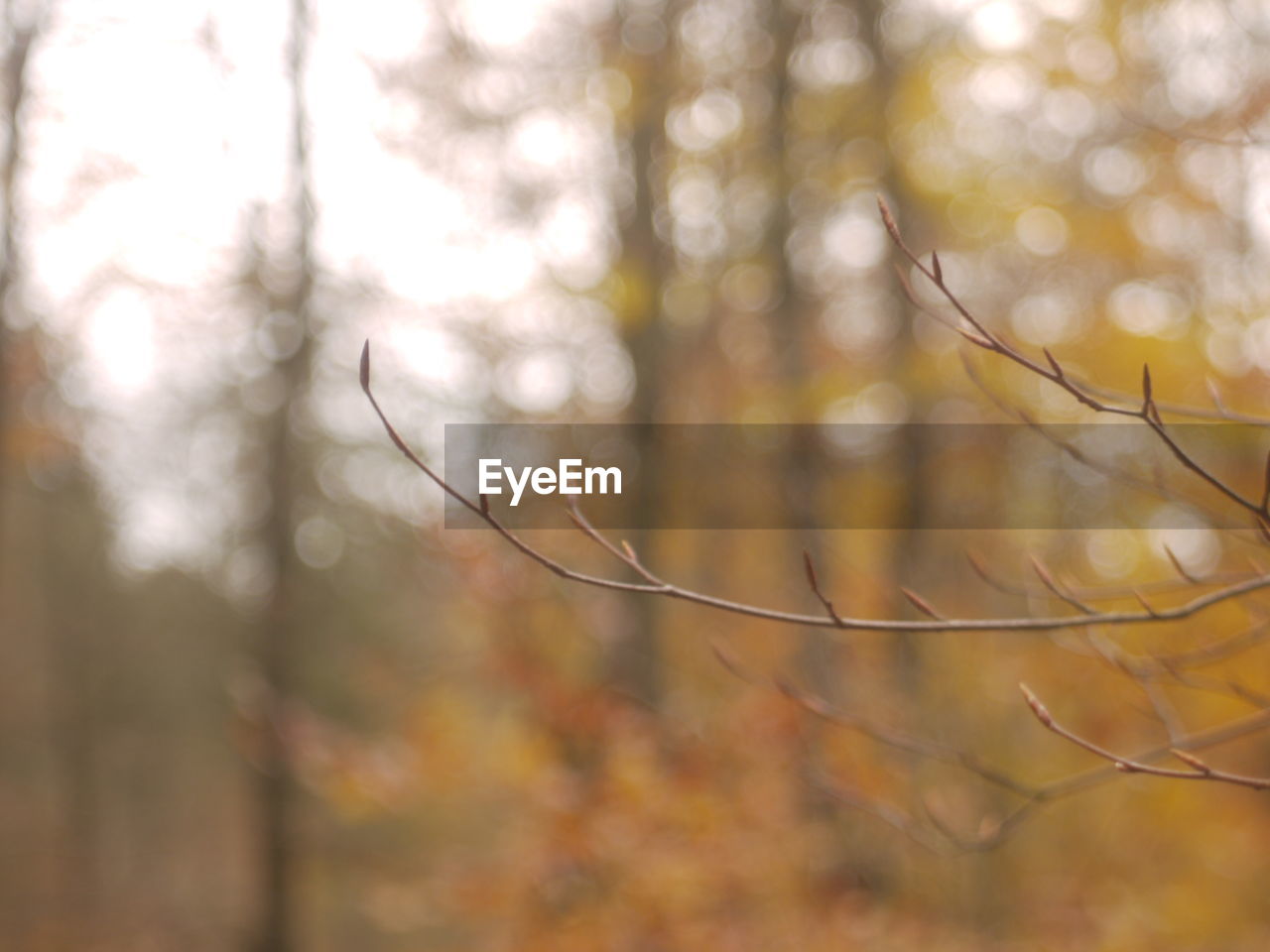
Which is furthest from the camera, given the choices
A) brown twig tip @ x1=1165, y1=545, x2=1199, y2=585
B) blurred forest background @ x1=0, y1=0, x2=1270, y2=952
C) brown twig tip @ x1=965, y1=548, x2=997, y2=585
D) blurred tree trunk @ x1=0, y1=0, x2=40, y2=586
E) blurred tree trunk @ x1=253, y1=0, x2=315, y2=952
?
blurred tree trunk @ x1=253, y1=0, x2=315, y2=952

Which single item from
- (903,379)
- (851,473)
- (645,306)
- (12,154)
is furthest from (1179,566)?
(12,154)

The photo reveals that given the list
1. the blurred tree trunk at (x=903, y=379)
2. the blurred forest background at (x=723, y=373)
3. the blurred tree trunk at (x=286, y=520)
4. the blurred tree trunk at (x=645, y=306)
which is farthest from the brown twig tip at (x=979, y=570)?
the blurred tree trunk at (x=286, y=520)

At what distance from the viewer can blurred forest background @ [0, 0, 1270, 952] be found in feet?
13.0

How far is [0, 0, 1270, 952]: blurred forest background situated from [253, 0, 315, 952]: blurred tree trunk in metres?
0.03

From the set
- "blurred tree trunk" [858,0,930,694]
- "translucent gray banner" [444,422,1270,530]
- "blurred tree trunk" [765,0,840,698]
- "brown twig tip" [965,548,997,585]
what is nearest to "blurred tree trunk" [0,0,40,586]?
"translucent gray banner" [444,422,1270,530]

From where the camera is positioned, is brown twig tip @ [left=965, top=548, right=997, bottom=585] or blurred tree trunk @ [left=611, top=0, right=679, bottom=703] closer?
brown twig tip @ [left=965, top=548, right=997, bottom=585]

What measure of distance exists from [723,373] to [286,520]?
3112mm

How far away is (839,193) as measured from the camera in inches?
203

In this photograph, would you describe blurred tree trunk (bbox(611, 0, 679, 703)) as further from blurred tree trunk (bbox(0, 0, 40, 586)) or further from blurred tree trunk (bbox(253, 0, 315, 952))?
blurred tree trunk (bbox(0, 0, 40, 586))

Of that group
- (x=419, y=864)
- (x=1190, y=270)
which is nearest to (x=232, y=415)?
(x=419, y=864)

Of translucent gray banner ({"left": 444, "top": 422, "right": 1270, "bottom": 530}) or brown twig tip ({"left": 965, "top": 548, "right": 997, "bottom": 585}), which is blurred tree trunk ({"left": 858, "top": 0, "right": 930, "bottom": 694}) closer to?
translucent gray banner ({"left": 444, "top": 422, "right": 1270, "bottom": 530})

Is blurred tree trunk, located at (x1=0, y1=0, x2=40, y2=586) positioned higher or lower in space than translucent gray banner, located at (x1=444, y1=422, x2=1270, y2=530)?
higher

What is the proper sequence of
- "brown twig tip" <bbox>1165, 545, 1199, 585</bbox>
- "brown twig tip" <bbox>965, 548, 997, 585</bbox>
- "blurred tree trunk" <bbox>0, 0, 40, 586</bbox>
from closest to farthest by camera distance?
"brown twig tip" <bbox>1165, 545, 1199, 585</bbox>, "brown twig tip" <bbox>965, 548, 997, 585</bbox>, "blurred tree trunk" <bbox>0, 0, 40, 586</bbox>

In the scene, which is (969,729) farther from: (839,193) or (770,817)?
(839,193)
